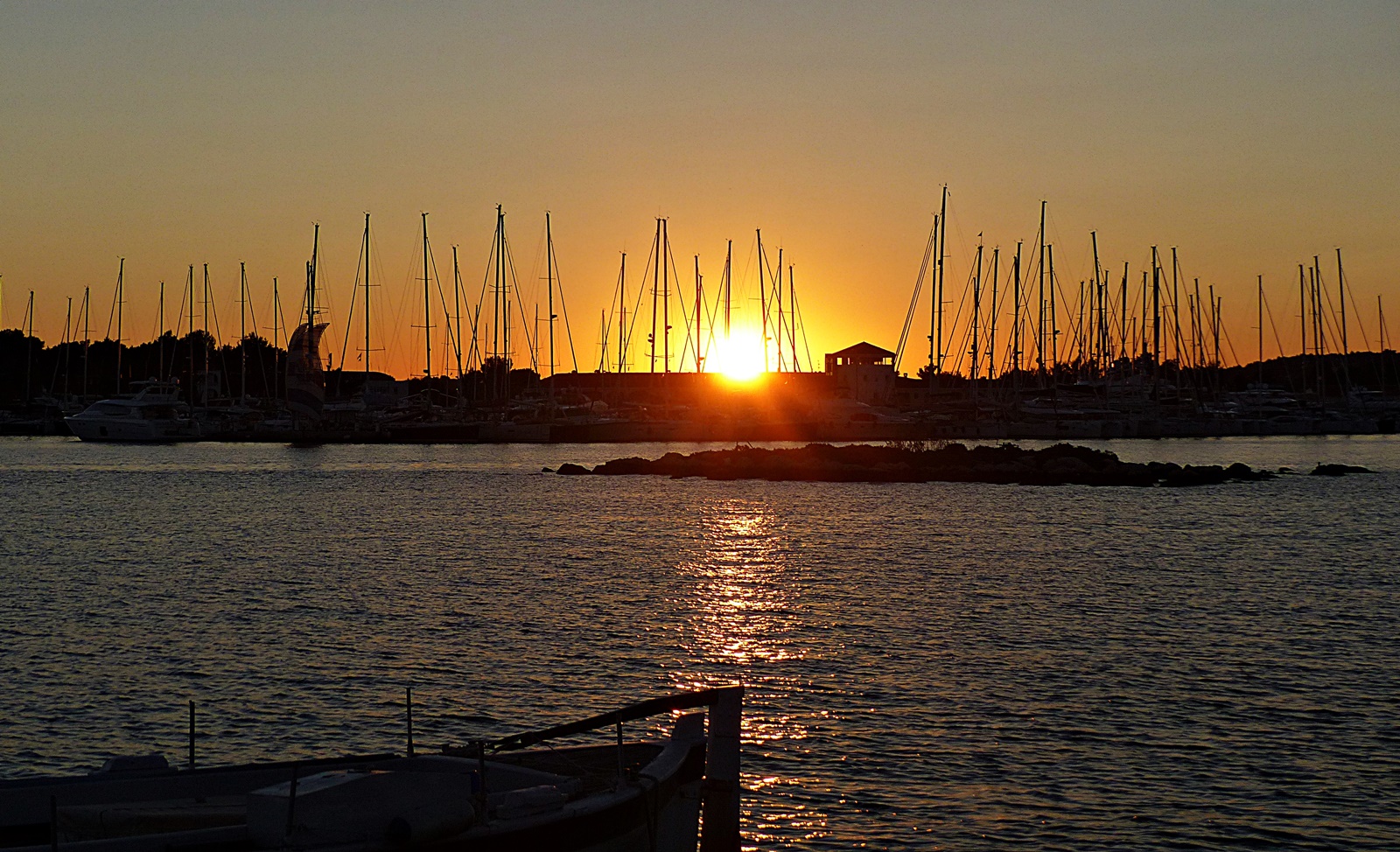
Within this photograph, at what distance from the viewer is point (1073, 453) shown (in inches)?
3164

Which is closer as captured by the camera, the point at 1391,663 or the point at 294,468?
the point at 1391,663

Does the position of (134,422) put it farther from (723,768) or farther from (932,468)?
(723,768)

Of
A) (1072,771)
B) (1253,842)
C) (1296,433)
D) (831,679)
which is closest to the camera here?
(1253,842)

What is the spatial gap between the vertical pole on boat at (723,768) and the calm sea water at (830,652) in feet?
6.37

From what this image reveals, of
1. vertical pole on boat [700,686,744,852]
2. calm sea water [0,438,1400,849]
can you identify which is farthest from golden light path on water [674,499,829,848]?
vertical pole on boat [700,686,744,852]

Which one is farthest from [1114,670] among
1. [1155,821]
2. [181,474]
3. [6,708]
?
[181,474]

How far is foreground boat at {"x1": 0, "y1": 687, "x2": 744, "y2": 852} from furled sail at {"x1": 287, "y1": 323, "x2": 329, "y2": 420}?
351ft

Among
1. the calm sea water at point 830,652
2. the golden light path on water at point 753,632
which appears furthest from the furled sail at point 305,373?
the golden light path on water at point 753,632

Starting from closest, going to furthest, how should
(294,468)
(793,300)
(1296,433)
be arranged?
(294,468) → (793,300) → (1296,433)

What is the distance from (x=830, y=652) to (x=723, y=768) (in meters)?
12.3

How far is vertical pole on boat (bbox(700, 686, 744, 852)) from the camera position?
11266 mm

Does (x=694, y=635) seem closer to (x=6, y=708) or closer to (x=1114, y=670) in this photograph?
(x=1114, y=670)

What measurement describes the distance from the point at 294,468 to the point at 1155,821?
83523 mm

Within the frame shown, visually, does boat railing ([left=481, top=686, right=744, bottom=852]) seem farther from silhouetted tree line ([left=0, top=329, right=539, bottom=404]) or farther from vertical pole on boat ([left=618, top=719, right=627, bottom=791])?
silhouetted tree line ([left=0, top=329, right=539, bottom=404])
